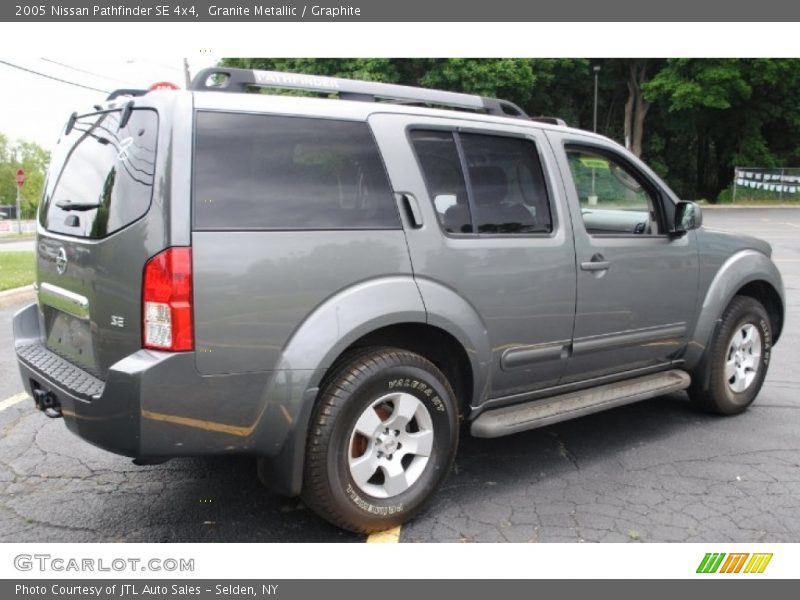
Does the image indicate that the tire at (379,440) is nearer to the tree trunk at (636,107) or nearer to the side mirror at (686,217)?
the side mirror at (686,217)

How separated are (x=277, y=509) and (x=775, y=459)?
283 centimetres

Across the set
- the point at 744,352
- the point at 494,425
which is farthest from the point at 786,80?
the point at 494,425

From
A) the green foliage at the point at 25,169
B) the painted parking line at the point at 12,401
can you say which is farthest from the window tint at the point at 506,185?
the green foliage at the point at 25,169

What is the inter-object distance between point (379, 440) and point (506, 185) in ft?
4.87

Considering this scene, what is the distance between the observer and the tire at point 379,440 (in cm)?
291

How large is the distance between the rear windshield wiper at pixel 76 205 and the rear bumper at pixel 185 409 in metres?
0.71

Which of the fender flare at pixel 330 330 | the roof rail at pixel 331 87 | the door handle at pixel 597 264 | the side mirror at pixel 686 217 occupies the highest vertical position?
the roof rail at pixel 331 87

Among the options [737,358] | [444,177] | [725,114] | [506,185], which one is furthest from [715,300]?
[725,114]

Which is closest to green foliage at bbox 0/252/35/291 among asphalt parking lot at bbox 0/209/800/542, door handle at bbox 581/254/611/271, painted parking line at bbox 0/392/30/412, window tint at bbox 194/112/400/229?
painted parking line at bbox 0/392/30/412

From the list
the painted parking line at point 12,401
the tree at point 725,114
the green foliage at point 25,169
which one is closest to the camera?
the painted parking line at point 12,401

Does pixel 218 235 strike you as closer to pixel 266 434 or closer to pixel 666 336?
pixel 266 434

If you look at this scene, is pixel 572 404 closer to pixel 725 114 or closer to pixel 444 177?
pixel 444 177

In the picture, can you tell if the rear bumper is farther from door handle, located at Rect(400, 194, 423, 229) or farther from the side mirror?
the side mirror

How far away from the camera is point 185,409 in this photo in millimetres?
2645
